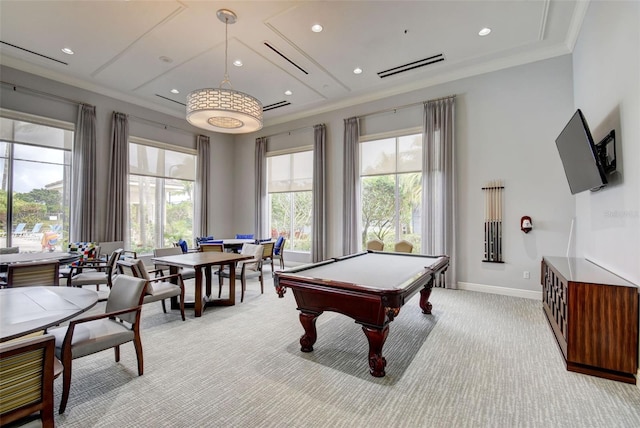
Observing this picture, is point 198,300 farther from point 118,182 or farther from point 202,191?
point 202,191

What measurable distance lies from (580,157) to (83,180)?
8279 millimetres

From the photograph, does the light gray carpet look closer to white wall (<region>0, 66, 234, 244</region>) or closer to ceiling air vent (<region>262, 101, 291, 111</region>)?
white wall (<region>0, 66, 234, 244</region>)

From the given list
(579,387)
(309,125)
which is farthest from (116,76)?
(579,387)

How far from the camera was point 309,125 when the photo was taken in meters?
7.66

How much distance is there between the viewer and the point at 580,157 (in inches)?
131

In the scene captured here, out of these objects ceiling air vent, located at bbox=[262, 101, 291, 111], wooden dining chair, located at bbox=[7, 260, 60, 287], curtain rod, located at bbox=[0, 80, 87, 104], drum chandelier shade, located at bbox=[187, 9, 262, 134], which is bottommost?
wooden dining chair, located at bbox=[7, 260, 60, 287]

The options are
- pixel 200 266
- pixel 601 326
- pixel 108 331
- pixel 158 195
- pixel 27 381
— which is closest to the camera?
pixel 27 381

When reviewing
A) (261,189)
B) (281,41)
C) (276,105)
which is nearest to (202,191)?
(261,189)

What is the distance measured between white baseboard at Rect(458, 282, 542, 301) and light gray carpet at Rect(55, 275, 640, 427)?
4.94ft

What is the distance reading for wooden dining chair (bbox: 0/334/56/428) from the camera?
4.27 ft

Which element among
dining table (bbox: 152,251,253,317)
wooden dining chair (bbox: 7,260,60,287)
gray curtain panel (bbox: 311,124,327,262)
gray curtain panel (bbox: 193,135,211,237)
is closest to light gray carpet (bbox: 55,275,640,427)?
dining table (bbox: 152,251,253,317)

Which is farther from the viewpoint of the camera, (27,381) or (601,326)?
(601,326)

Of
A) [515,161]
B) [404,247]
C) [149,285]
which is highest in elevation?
[515,161]

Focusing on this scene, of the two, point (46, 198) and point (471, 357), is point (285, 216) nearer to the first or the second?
point (46, 198)
